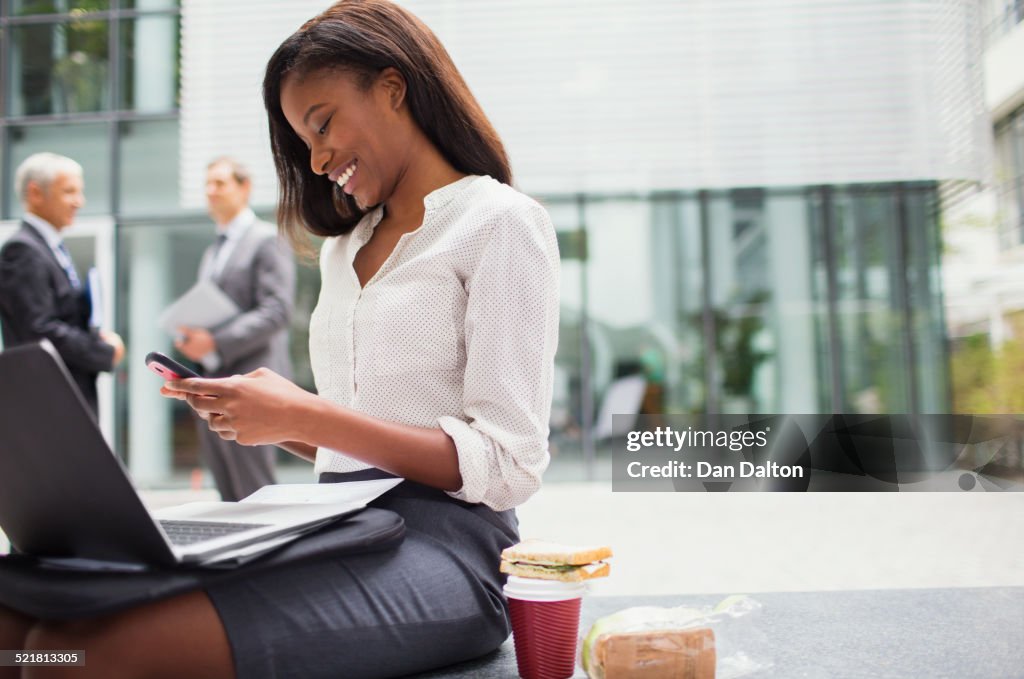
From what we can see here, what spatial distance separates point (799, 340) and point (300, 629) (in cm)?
725

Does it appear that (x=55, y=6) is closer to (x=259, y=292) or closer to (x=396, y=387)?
(x=259, y=292)

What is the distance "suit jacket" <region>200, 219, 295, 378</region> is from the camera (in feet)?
12.1

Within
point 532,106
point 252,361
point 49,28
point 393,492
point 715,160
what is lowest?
point 393,492

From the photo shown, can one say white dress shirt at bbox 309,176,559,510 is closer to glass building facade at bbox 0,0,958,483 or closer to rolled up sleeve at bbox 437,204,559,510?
rolled up sleeve at bbox 437,204,559,510

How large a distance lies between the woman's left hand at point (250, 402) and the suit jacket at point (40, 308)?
98.8 inches

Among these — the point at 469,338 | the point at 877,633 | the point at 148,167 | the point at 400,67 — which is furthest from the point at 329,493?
the point at 148,167

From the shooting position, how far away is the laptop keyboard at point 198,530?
1142mm

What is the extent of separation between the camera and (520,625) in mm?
1344

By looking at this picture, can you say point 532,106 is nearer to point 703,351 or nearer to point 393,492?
point 703,351

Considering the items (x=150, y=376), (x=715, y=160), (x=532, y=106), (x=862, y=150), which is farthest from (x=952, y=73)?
(x=150, y=376)

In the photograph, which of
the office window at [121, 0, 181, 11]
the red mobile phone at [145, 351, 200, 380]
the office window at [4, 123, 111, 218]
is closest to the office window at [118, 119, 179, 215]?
the office window at [4, 123, 111, 218]

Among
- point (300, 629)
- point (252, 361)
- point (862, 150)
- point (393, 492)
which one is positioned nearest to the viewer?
point (300, 629)

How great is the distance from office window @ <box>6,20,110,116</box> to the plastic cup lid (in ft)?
26.9

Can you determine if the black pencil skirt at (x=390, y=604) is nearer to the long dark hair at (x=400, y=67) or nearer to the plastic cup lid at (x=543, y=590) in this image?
the plastic cup lid at (x=543, y=590)
